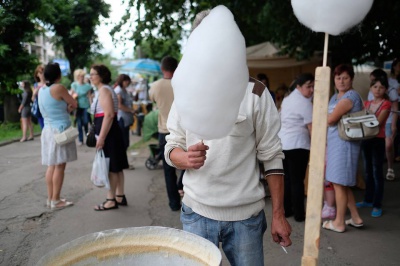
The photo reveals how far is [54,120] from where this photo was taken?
5.02 m

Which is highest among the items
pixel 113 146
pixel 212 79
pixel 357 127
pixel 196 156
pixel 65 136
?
pixel 212 79

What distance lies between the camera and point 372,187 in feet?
16.9

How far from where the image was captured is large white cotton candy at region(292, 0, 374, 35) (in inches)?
63.4

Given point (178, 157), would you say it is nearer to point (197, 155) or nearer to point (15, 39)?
point (197, 155)

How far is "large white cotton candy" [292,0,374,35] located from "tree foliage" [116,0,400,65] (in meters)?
5.09

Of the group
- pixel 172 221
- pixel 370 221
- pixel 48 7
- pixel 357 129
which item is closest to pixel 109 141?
pixel 172 221

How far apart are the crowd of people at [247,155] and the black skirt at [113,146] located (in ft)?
0.04

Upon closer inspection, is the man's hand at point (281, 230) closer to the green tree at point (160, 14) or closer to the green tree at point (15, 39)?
the green tree at point (15, 39)

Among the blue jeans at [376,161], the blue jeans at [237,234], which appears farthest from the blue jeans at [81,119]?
the blue jeans at [237,234]

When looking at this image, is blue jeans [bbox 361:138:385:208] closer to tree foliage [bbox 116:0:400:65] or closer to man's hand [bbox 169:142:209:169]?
tree foliage [bbox 116:0:400:65]

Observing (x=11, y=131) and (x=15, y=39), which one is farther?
(x=11, y=131)

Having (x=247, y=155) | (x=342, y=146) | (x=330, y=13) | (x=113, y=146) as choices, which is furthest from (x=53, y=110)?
(x=330, y=13)

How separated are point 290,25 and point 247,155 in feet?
22.9

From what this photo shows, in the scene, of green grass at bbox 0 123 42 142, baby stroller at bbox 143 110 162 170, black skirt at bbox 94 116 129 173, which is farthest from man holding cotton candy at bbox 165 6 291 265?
green grass at bbox 0 123 42 142
